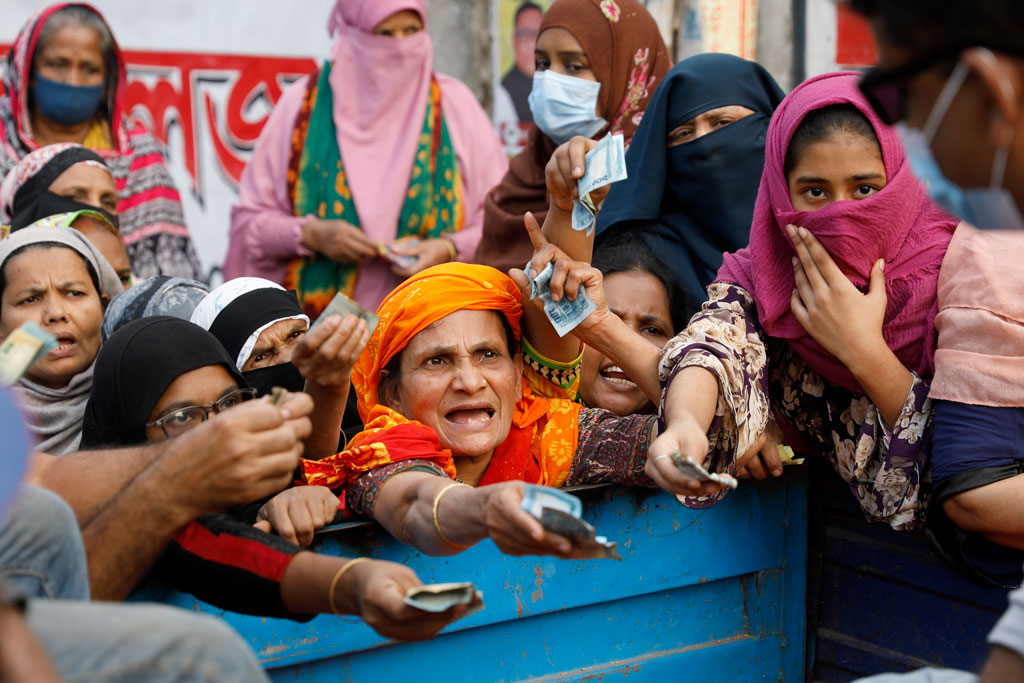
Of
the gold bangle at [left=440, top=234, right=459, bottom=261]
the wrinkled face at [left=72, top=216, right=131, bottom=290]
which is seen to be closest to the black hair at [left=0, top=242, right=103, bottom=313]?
the wrinkled face at [left=72, top=216, right=131, bottom=290]

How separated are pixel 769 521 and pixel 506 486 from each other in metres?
1.38

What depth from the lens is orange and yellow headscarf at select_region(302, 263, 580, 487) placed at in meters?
2.90

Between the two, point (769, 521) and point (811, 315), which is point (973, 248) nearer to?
point (811, 315)

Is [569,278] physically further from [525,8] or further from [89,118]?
[525,8]

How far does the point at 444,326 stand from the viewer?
2.90m

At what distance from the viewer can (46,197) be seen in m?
4.20

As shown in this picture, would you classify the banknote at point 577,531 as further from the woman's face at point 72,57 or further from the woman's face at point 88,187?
the woman's face at point 72,57

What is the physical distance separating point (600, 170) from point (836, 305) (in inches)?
26.4

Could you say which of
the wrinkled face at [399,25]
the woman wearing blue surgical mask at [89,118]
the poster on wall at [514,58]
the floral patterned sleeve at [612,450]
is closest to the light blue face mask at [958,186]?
the floral patterned sleeve at [612,450]

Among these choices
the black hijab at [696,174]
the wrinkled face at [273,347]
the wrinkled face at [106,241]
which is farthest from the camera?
the wrinkled face at [106,241]

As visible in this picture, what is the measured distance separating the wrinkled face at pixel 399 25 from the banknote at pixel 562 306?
2.52m

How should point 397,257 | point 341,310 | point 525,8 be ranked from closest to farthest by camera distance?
1. point 341,310
2. point 397,257
3. point 525,8

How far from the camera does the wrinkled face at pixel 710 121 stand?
364cm

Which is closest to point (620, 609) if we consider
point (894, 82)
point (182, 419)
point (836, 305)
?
point (836, 305)
